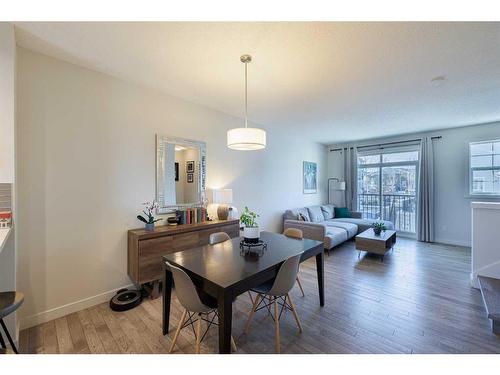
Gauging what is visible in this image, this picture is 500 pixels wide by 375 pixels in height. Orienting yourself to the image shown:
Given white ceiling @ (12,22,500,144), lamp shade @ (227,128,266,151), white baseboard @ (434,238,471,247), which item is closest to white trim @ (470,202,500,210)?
white ceiling @ (12,22,500,144)

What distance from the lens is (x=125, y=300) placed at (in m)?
2.41

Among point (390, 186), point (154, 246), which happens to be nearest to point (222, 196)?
point (154, 246)

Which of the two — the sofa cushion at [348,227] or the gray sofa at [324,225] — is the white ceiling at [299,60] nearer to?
the gray sofa at [324,225]

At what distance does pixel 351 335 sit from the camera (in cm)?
191

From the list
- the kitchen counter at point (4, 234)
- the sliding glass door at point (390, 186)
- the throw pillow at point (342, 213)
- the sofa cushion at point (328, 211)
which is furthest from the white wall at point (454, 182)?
the kitchen counter at point (4, 234)

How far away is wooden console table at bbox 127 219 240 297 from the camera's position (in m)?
2.40

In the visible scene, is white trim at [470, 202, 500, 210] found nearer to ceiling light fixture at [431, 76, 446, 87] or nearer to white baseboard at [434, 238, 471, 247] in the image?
ceiling light fixture at [431, 76, 446, 87]

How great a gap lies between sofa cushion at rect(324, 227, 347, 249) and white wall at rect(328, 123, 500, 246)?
98.4 inches

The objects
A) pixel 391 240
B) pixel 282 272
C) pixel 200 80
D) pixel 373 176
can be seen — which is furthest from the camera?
pixel 373 176

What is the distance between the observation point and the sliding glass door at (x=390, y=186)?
17.9 ft

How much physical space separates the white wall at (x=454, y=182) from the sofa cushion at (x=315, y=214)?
2619mm
